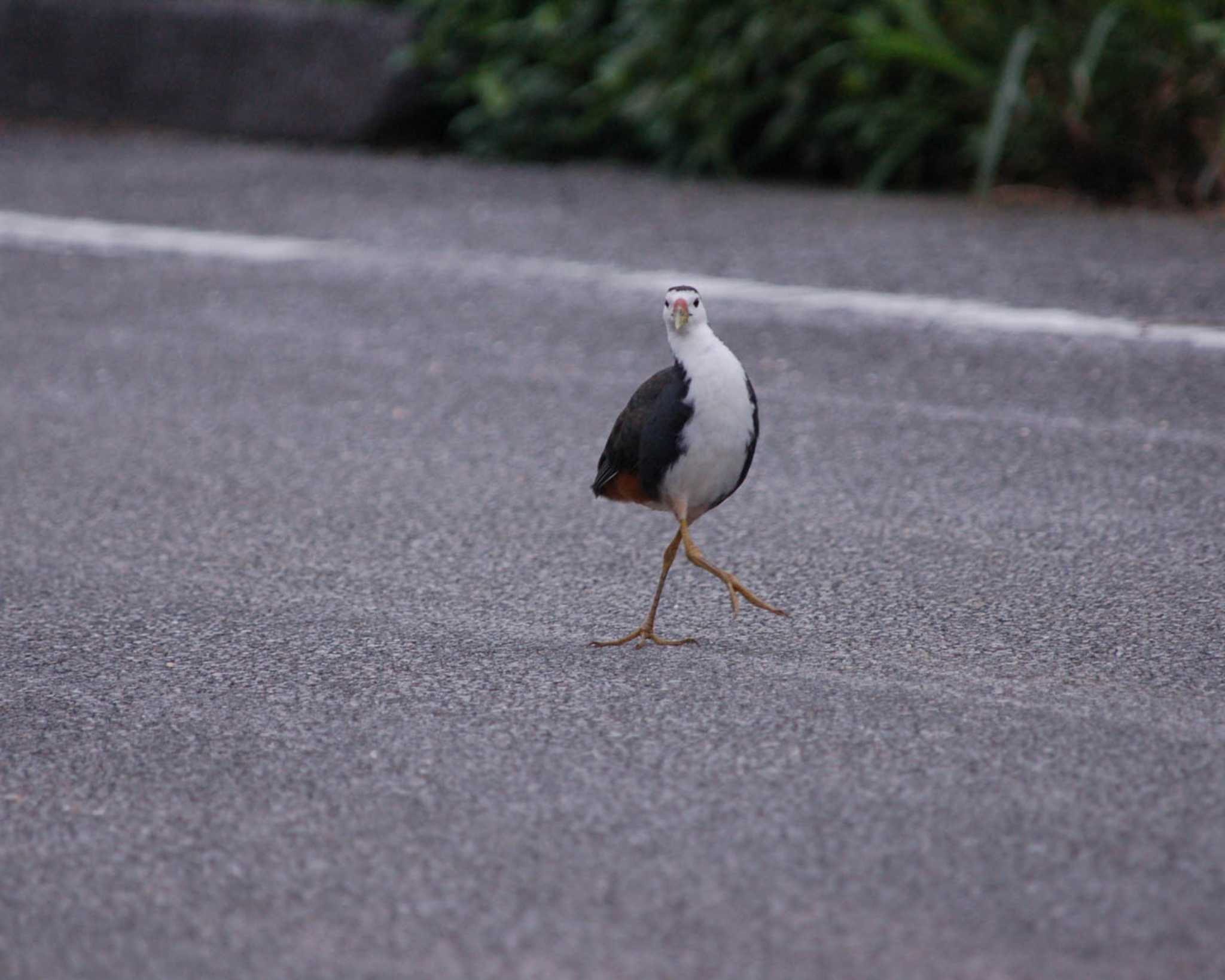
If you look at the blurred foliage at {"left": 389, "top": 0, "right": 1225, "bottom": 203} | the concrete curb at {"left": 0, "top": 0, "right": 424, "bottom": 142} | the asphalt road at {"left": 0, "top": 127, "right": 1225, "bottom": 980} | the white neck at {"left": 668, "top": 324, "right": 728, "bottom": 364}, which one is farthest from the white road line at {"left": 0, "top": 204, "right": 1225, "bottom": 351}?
the white neck at {"left": 668, "top": 324, "right": 728, "bottom": 364}

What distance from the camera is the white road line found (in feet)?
19.6

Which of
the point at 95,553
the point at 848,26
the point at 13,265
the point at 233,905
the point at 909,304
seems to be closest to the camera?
the point at 233,905

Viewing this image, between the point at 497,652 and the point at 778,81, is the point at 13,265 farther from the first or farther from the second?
the point at 497,652

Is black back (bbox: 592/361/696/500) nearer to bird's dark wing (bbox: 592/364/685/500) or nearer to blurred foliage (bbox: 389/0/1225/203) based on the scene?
bird's dark wing (bbox: 592/364/685/500)

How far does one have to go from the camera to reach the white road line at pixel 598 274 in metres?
5.96

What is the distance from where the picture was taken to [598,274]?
703 cm

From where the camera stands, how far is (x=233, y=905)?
2658mm

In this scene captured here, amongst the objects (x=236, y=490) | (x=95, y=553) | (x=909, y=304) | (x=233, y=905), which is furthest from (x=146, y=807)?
(x=909, y=304)

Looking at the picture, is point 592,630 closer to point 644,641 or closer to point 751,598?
point 644,641

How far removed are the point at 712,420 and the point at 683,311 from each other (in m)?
0.23

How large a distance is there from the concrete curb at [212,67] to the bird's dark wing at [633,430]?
6710mm

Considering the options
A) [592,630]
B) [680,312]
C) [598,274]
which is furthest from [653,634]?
[598,274]

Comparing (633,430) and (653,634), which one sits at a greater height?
(633,430)

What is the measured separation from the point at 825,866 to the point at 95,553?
8.04 feet
